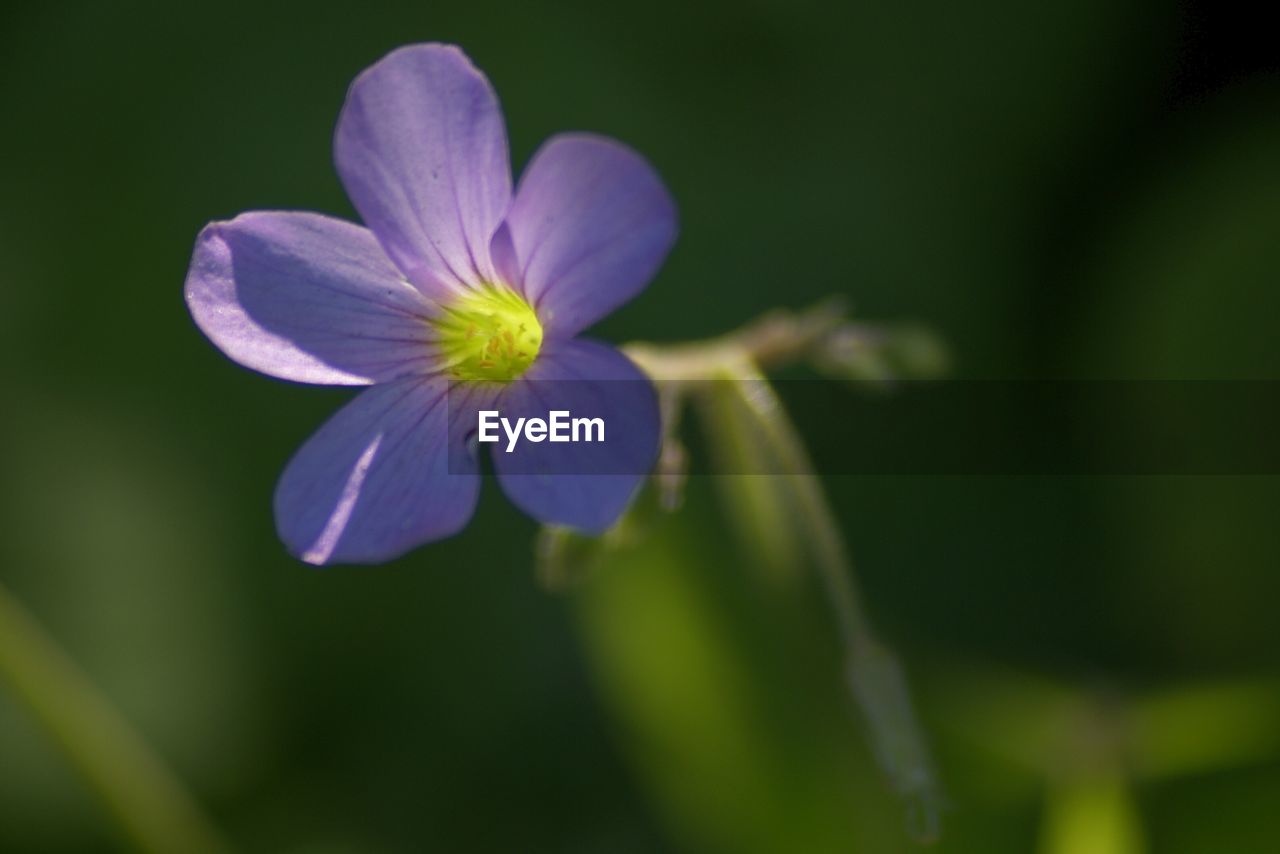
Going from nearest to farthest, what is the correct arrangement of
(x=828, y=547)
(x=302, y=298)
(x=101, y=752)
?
1. (x=302, y=298)
2. (x=828, y=547)
3. (x=101, y=752)

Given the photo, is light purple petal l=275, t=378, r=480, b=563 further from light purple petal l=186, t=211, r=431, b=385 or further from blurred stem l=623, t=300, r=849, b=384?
blurred stem l=623, t=300, r=849, b=384

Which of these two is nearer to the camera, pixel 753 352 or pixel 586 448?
pixel 586 448

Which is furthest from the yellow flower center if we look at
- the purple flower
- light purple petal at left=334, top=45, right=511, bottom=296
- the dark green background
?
the dark green background

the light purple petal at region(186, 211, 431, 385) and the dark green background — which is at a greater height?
the light purple petal at region(186, 211, 431, 385)

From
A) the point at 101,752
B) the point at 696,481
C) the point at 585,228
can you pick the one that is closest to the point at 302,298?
the point at 585,228

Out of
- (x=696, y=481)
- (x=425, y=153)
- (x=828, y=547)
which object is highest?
(x=425, y=153)

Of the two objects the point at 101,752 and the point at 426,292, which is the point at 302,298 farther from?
the point at 101,752

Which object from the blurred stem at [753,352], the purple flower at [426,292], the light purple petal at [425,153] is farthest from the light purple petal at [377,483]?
the blurred stem at [753,352]
